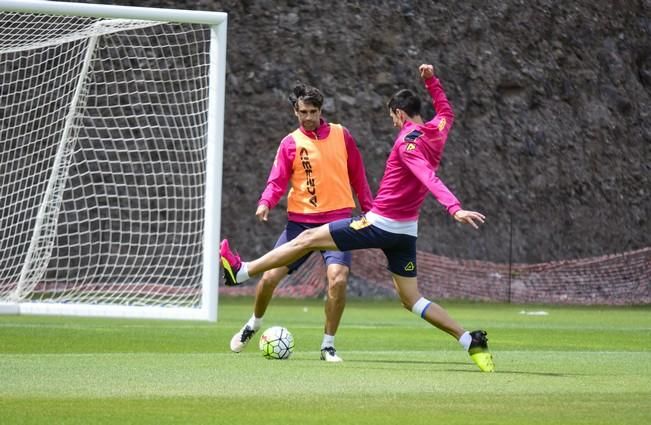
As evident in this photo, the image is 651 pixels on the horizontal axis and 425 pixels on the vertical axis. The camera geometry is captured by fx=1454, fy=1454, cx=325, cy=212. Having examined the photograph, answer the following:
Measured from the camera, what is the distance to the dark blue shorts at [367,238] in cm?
942

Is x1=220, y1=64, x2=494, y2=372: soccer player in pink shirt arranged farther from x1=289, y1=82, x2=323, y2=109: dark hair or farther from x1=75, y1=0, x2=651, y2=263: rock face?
x1=75, y1=0, x2=651, y2=263: rock face

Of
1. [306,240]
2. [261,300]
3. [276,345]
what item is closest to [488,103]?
[261,300]

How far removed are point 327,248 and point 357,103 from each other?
20.1 m

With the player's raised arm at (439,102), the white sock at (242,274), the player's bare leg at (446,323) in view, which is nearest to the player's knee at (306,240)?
the white sock at (242,274)

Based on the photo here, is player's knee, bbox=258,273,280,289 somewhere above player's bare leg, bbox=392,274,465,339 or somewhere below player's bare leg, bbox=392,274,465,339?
above

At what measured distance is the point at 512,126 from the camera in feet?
100.0

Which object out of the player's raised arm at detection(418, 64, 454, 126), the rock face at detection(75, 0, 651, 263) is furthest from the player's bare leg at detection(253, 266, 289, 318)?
the rock face at detection(75, 0, 651, 263)

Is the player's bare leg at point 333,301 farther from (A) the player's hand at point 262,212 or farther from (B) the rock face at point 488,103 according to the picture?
(B) the rock face at point 488,103

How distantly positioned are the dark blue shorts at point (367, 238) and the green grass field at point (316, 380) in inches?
30.7

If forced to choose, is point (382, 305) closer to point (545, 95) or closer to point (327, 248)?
point (545, 95)

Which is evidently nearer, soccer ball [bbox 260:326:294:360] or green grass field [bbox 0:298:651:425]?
green grass field [bbox 0:298:651:425]

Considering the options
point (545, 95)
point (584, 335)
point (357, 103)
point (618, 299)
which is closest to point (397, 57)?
point (357, 103)

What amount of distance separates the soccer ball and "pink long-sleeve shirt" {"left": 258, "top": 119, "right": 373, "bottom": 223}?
37.1 inches

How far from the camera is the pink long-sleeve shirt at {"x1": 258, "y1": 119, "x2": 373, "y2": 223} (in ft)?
35.1
